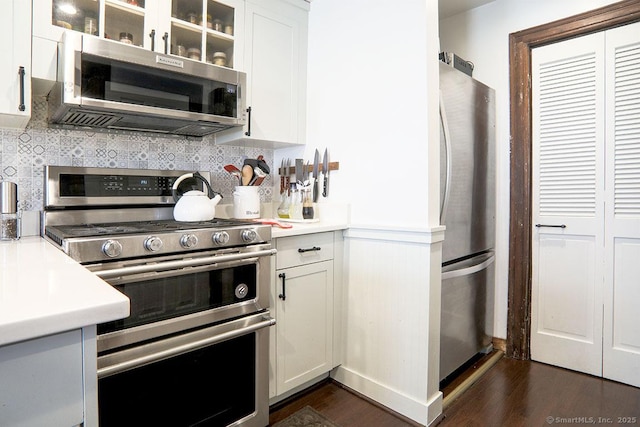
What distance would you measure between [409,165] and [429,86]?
0.38 meters

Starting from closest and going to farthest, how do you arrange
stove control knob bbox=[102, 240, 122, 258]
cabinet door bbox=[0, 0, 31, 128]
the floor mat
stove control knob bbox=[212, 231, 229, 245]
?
stove control knob bbox=[102, 240, 122, 258] < cabinet door bbox=[0, 0, 31, 128] < stove control knob bbox=[212, 231, 229, 245] < the floor mat

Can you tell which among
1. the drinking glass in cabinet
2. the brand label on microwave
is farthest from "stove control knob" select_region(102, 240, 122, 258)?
the drinking glass in cabinet

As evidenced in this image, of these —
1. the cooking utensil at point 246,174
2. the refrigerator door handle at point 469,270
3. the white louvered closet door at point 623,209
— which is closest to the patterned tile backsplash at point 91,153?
the cooking utensil at point 246,174

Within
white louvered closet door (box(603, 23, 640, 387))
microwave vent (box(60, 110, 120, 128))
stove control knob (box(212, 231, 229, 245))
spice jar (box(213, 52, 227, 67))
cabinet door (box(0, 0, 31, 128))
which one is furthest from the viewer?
white louvered closet door (box(603, 23, 640, 387))

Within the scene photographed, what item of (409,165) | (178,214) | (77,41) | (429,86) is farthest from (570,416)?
(77,41)

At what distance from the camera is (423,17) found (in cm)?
169

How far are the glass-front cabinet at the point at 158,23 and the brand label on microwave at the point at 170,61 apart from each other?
121mm

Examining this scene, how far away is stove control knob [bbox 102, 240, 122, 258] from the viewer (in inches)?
45.9

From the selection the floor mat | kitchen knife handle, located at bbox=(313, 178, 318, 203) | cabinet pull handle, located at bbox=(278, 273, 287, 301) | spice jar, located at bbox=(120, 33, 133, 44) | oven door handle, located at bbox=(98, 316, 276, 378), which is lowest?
the floor mat

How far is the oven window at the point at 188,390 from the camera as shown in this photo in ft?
4.01

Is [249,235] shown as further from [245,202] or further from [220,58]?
[220,58]

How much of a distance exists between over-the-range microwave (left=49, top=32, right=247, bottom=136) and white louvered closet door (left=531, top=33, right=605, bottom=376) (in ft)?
6.17

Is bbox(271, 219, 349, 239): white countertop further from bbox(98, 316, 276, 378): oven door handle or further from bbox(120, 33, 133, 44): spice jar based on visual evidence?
bbox(120, 33, 133, 44): spice jar

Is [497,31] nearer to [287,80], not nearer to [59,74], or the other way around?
[287,80]
